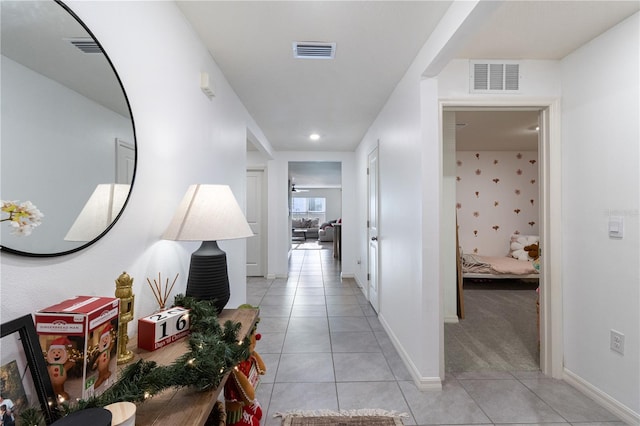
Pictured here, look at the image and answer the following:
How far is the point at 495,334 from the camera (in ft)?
9.58

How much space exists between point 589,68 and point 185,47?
256cm

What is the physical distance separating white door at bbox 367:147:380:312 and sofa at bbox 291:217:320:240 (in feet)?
26.4

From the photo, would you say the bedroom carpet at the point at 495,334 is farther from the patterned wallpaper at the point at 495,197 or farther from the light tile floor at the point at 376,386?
the patterned wallpaper at the point at 495,197

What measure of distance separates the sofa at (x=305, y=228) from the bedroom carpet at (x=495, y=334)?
26.6ft

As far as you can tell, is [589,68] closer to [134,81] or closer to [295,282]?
[134,81]

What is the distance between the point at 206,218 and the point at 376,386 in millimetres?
1686

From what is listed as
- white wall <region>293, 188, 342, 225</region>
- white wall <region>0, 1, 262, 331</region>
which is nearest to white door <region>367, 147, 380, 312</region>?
white wall <region>0, 1, 262, 331</region>

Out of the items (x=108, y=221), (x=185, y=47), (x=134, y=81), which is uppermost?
(x=185, y=47)

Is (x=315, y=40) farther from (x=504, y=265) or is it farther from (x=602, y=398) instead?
(x=504, y=265)

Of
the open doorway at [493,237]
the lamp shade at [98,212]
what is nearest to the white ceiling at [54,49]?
the lamp shade at [98,212]

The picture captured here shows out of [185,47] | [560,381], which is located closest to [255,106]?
[185,47]

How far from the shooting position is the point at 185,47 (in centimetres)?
163

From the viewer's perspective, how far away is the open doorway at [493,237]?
2.63m

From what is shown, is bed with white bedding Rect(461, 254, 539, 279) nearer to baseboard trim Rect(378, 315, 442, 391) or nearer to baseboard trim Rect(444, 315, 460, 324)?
baseboard trim Rect(444, 315, 460, 324)
